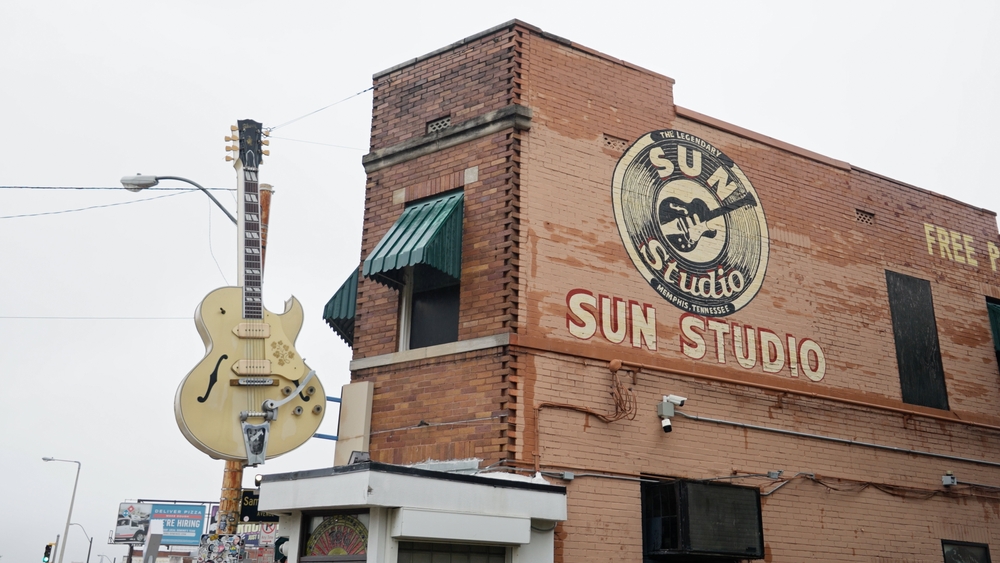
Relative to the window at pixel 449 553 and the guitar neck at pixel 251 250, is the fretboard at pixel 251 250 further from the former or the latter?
the window at pixel 449 553

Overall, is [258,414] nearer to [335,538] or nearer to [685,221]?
[335,538]

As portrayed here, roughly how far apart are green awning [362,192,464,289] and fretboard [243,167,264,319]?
167 cm

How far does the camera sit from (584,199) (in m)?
13.4

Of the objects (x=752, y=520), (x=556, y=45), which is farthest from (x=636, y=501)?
(x=556, y=45)

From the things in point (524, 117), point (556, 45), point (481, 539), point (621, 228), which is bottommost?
point (481, 539)

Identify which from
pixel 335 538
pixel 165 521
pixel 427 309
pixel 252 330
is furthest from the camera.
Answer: pixel 165 521

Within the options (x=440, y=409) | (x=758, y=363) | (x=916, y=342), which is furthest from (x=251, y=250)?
(x=916, y=342)

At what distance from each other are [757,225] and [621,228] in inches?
113

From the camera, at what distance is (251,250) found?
14.2m

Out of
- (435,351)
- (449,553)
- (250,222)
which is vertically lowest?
(449,553)

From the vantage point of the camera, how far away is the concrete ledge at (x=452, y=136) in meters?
13.2

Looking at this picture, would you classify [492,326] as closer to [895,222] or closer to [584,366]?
[584,366]

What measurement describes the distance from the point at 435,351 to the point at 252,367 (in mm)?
2542

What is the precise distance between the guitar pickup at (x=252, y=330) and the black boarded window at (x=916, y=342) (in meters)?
10.6
